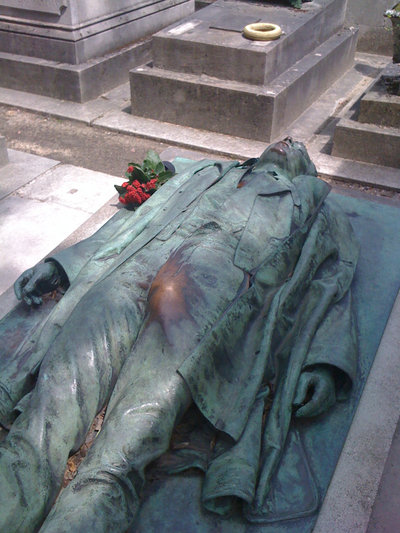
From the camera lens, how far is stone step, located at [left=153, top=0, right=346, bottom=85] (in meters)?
6.52

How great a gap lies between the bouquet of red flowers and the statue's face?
1093 mm

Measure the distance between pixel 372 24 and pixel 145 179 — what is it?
7.24m

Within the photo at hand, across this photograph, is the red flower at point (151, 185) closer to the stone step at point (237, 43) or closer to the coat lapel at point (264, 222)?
the coat lapel at point (264, 222)

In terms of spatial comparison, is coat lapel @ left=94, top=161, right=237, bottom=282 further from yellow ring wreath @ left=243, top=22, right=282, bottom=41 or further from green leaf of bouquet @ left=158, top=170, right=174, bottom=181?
yellow ring wreath @ left=243, top=22, right=282, bottom=41

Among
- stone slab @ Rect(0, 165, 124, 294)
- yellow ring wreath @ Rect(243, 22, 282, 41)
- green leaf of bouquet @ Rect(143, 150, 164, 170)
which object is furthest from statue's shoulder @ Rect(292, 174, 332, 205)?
yellow ring wreath @ Rect(243, 22, 282, 41)

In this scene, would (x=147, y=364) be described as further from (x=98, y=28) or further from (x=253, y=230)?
(x=98, y=28)

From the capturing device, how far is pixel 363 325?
11.1ft

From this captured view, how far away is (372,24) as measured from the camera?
386 inches

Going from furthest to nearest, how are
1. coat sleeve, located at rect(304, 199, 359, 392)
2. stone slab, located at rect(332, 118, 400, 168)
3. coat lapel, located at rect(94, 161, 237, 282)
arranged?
stone slab, located at rect(332, 118, 400, 168)
coat lapel, located at rect(94, 161, 237, 282)
coat sleeve, located at rect(304, 199, 359, 392)

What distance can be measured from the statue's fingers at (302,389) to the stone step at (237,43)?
463cm

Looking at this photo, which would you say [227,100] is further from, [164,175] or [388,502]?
[388,502]

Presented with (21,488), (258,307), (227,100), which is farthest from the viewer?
(227,100)

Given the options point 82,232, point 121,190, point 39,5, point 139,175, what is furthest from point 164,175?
point 39,5

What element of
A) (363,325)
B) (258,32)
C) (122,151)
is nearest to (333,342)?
(363,325)
